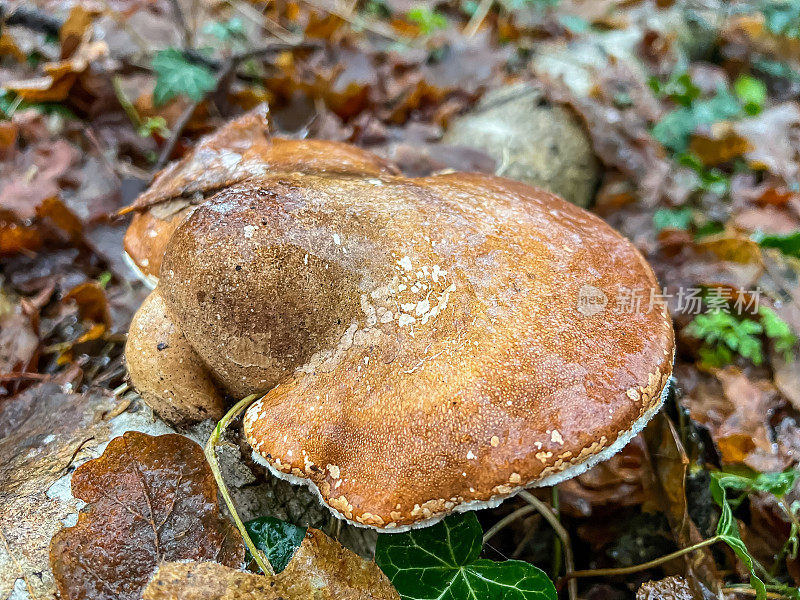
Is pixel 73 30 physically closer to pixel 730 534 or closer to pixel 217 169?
pixel 217 169

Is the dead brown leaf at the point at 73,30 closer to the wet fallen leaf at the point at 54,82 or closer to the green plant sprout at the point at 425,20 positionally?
the wet fallen leaf at the point at 54,82

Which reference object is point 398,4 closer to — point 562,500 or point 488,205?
point 488,205

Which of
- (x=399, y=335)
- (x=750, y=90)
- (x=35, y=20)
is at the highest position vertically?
(x=35, y=20)

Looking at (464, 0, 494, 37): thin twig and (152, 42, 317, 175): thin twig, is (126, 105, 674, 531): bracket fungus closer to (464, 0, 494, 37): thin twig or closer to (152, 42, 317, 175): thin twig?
(152, 42, 317, 175): thin twig

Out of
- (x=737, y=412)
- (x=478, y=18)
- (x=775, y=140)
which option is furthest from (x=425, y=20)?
(x=737, y=412)

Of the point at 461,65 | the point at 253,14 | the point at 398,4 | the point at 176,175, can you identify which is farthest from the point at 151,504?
the point at 398,4

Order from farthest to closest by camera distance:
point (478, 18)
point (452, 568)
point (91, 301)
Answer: point (478, 18) → point (91, 301) → point (452, 568)

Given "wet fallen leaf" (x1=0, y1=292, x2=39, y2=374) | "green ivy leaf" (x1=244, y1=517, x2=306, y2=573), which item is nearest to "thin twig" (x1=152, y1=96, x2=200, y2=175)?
"wet fallen leaf" (x1=0, y1=292, x2=39, y2=374)
